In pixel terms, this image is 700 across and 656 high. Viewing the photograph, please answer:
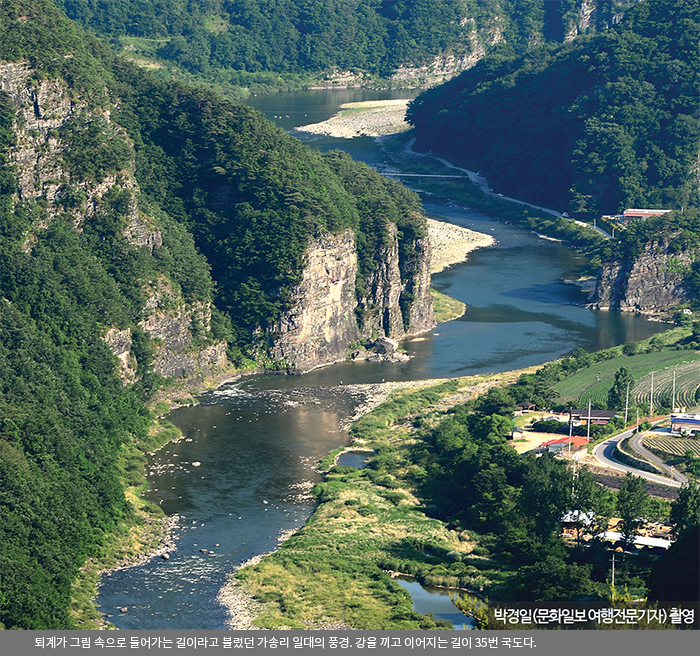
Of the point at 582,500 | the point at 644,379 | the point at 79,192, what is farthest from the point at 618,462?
the point at 79,192

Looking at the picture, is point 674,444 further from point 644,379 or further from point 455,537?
point 644,379

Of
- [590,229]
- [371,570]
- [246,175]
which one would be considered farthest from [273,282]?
[590,229]

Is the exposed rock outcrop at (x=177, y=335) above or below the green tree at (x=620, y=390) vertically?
above

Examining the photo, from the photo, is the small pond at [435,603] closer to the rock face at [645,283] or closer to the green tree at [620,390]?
the green tree at [620,390]

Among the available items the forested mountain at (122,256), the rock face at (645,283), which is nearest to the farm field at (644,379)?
the rock face at (645,283)

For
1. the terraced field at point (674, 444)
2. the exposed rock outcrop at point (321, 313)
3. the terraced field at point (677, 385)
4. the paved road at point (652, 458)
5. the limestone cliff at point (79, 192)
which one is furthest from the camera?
the exposed rock outcrop at point (321, 313)

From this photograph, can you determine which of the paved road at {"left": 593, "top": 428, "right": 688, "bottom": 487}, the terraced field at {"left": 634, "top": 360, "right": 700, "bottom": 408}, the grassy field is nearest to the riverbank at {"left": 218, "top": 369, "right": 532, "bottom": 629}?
the grassy field
